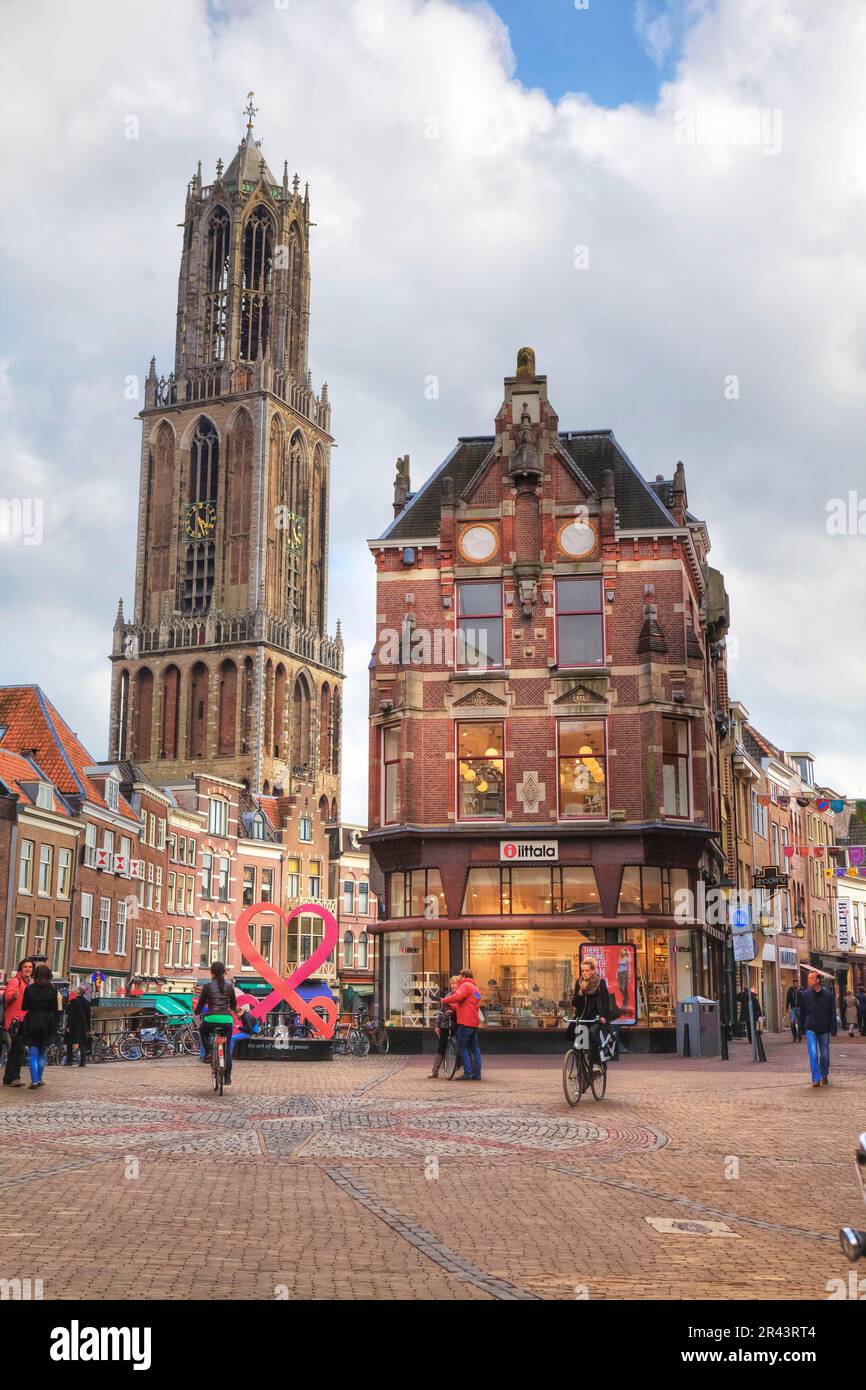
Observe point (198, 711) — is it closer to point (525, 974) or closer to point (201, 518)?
point (201, 518)

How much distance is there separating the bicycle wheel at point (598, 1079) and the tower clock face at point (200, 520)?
98.1 meters

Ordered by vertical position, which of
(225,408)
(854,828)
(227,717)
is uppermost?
(225,408)

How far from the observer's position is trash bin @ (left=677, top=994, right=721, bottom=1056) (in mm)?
32500

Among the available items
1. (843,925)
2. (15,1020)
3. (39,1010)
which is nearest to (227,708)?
(843,925)

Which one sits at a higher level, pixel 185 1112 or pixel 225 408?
pixel 225 408

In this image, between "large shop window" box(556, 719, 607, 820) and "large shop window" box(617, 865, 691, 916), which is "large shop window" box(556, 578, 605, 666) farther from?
"large shop window" box(617, 865, 691, 916)

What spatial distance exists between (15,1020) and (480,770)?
17.5 metres

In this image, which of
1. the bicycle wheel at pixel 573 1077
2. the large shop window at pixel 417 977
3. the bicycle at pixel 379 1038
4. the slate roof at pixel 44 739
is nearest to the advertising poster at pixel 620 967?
the large shop window at pixel 417 977

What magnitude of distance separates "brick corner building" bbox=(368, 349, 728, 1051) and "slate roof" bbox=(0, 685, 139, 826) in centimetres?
2026

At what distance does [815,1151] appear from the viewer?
14.4 meters

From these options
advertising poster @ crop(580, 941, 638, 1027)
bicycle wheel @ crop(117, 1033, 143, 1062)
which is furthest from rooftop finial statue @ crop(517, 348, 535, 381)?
bicycle wheel @ crop(117, 1033, 143, 1062)

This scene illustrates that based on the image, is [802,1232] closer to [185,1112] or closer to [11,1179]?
[11,1179]
